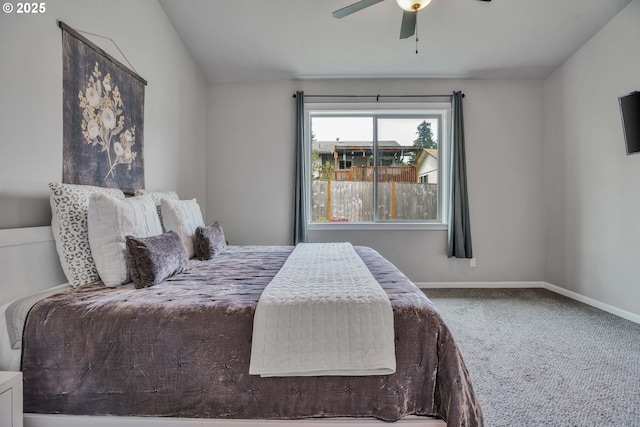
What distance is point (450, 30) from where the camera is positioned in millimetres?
3266

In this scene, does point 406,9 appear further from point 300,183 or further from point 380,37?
point 300,183

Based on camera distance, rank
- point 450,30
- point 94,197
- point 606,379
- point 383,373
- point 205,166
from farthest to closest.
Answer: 1. point 205,166
2. point 450,30
3. point 606,379
4. point 94,197
5. point 383,373

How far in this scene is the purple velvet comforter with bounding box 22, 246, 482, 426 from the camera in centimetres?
121

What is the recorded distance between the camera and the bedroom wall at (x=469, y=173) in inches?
156

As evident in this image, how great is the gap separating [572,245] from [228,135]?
4066mm

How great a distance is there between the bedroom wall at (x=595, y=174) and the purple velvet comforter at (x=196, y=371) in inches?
110

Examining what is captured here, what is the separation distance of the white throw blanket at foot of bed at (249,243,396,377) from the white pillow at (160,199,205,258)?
1.23 meters

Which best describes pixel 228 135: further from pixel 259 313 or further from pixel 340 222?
pixel 259 313

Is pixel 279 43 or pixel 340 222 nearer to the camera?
pixel 279 43

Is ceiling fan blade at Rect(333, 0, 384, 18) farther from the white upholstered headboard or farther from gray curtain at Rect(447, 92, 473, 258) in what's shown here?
the white upholstered headboard

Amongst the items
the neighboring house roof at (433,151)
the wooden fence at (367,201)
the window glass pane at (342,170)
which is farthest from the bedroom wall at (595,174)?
the window glass pane at (342,170)

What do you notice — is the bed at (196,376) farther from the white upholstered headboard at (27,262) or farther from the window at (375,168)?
the window at (375,168)

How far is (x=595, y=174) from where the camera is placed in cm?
323

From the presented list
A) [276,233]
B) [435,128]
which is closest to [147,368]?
[276,233]
